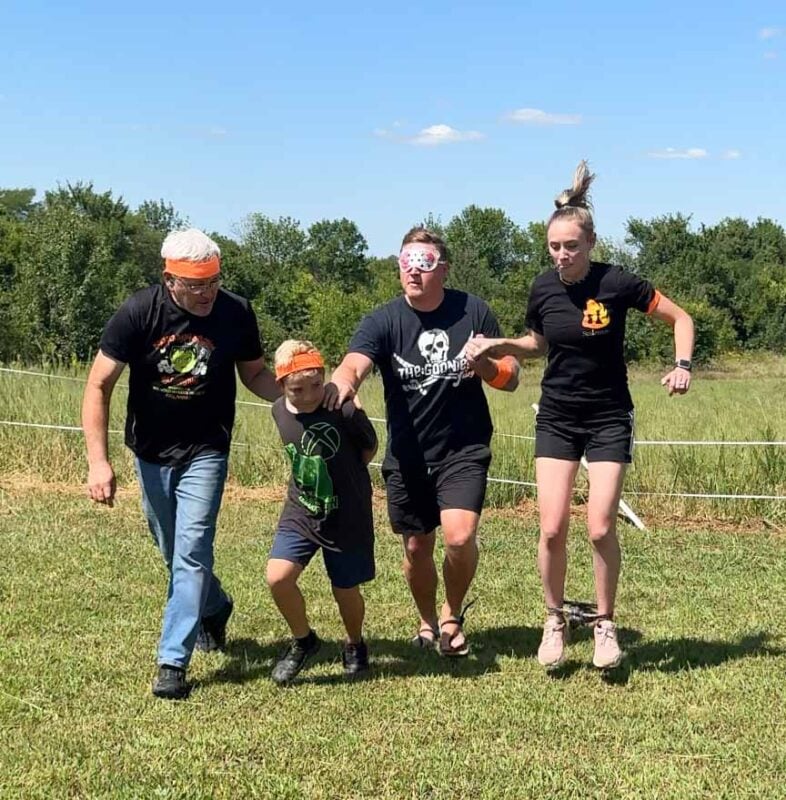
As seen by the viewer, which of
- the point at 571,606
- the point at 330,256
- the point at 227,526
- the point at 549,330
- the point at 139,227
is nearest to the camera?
the point at 549,330

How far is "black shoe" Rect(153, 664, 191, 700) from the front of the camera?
426 cm

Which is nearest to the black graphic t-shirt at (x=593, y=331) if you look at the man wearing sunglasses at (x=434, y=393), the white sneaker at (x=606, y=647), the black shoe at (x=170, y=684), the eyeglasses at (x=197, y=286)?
the man wearing sunglasses at (x=434, y=393)

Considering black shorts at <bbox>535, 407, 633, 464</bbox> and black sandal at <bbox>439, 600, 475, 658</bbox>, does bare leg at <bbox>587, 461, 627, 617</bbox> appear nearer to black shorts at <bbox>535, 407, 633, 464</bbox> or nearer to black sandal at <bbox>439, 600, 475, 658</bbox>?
black shorts at <bbox>535, 407, 633, 464</bbox>

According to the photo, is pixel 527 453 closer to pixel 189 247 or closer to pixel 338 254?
pixel 189 247

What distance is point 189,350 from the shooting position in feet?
14.6

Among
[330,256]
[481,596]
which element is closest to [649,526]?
[481,596]

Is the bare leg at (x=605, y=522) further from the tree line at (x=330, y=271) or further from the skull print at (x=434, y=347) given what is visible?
the tree line at (x=330, y=271)

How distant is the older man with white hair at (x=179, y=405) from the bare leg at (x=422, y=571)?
105 cm

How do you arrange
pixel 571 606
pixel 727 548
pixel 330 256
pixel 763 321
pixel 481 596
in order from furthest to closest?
pixel 330 256 → pixel 763 321 → pixel 727 548 → pixel 481 596 → pixel 571 606

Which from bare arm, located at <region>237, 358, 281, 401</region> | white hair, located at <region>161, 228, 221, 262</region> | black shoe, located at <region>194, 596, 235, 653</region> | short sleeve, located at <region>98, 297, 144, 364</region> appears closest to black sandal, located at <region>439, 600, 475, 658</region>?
black shoe, located at <region>194, 596, 235, 653</region>

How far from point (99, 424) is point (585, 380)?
90.3 inches

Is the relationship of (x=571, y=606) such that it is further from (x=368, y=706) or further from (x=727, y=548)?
(x=727, y=548)

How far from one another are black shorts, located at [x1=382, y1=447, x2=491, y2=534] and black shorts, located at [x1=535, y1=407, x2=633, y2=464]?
31 centimetres

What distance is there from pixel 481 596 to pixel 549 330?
2155mm
